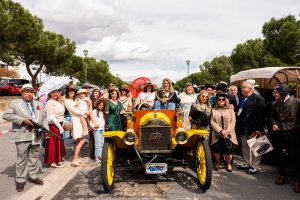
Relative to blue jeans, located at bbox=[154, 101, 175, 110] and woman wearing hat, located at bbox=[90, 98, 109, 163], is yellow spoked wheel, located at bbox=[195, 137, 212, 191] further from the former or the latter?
woman wearing hat, located at bbox=[90, 98, 109, 163]

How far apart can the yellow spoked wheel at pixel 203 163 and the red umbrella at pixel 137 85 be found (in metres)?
2.85

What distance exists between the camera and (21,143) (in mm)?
4285

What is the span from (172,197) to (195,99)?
2.94 metres

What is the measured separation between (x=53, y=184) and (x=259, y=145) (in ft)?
13.5

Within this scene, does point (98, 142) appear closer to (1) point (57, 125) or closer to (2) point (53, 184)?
(1) point (57, 125)

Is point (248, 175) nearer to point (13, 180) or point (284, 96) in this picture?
point (284, 96)

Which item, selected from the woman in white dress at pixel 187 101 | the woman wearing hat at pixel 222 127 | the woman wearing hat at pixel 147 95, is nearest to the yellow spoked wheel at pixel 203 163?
the woman wearing hat at pixel 222 127

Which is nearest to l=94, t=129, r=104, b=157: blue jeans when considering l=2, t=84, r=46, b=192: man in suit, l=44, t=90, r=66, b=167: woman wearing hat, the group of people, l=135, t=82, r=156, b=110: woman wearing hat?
the group of people

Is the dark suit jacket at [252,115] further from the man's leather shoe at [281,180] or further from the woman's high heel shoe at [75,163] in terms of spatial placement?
the woman's high heel shoe at [75,163]

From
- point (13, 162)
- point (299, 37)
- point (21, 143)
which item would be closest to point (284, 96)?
point (21, 143)

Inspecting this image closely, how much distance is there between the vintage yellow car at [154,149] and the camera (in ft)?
13.8

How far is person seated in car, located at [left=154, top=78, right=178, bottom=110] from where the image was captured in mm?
6004

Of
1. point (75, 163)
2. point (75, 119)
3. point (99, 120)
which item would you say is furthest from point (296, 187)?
point (75, 119)

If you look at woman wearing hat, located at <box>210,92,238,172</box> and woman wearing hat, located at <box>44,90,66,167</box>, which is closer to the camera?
woman wearing hat, located at <box>210,92,238,172</box>
